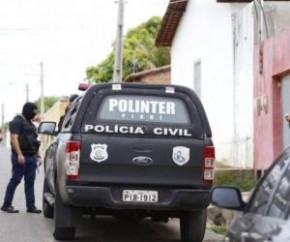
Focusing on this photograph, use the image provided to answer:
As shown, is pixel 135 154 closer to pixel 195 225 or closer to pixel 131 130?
pixel 131 130

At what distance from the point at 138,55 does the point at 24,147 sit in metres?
36.2

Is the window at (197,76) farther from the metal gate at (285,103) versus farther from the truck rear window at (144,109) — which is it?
the truck rear window at (144,109)

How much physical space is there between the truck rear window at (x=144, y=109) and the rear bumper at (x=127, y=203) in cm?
84

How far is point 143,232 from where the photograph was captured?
10.5m

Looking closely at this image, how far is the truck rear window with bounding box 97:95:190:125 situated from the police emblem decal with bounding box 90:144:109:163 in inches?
18.2

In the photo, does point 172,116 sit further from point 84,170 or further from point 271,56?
point 271,56

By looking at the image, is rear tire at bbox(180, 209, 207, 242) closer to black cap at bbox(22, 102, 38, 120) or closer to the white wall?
black cap at bbox(22, 102, 38, 120)

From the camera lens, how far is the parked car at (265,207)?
404 centimetres

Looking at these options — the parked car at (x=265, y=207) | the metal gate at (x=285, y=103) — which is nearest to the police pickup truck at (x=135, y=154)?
the parked car at (x=265, y=207)

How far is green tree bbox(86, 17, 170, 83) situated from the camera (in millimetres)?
47219

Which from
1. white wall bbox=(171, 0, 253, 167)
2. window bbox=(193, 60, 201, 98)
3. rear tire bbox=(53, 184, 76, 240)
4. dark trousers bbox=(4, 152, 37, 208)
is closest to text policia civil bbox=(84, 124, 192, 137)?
rear tire bbox=(53, 184, 76, 240)

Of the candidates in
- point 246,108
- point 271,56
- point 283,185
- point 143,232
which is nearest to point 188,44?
point 246,108

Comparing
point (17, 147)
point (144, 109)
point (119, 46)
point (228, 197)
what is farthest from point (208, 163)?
point (119, 46)

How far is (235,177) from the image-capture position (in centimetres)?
1647
